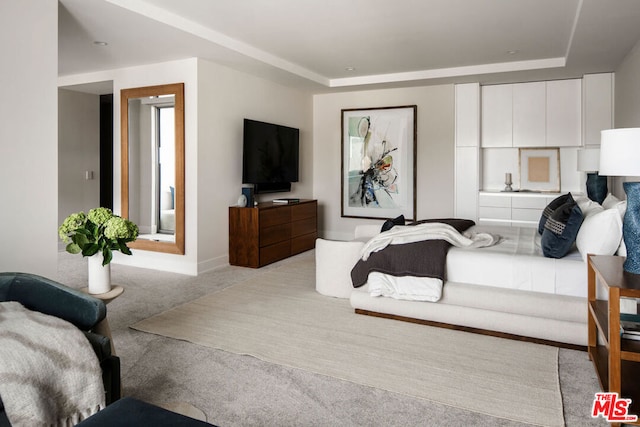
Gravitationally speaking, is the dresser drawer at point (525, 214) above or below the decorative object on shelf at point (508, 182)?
below

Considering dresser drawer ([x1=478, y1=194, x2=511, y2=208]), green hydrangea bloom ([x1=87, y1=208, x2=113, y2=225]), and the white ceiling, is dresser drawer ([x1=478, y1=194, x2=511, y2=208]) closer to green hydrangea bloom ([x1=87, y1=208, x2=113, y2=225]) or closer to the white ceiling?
the white ceiling

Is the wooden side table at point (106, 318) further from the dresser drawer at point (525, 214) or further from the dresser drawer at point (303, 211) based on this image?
the dresser drawer at point (525, 214)

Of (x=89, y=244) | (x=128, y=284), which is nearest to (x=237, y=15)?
(x=89, y=244)

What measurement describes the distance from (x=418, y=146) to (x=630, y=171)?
4.73m

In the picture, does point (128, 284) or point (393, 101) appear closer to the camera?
point (128, 284)

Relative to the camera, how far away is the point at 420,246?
11.4 feet

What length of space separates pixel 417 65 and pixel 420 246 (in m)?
3.25

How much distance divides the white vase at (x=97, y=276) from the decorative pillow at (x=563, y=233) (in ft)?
9.55

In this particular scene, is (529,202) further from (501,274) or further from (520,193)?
(501,274)

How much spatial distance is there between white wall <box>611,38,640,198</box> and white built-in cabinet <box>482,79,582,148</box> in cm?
58

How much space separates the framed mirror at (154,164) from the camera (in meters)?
5.19

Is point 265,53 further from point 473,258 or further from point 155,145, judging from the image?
point 473,258

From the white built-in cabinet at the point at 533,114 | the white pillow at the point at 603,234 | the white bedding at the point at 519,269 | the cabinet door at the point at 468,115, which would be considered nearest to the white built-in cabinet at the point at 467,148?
the cabinet door at the point at 468,115

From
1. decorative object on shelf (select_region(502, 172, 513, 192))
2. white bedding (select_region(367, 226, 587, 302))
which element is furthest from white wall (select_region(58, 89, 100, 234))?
decorative object on shelf (select_region(502, 172, 513, 192))
